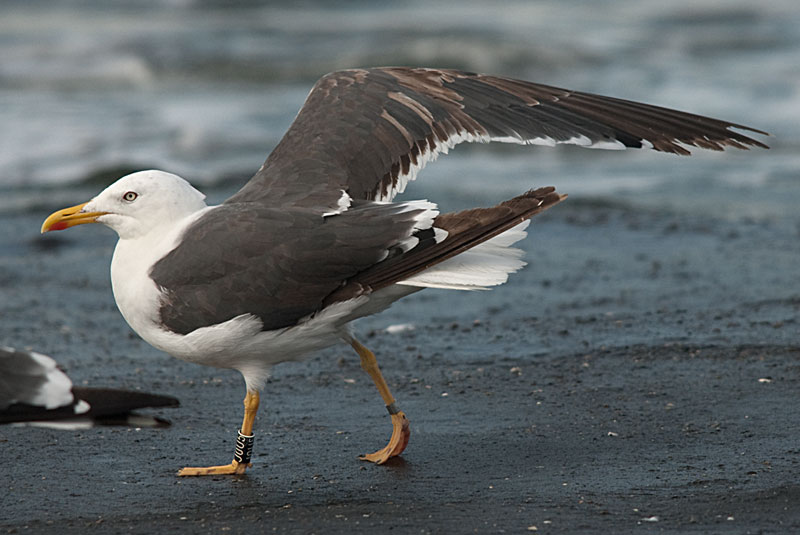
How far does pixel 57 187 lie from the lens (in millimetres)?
11492

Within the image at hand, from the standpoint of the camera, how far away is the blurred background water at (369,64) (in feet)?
38.5

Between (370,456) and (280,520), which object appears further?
(370,456)

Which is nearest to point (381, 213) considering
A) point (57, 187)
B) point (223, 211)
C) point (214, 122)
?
point (223, 211)

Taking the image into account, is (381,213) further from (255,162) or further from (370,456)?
(255,162)

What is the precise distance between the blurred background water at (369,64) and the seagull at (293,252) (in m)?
5.30

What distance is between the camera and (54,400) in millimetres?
3551

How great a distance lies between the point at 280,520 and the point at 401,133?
7.04ft

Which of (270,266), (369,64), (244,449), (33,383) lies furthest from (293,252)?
(369,64)

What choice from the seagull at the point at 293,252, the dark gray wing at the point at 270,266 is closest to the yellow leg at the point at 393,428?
the seagull at the point at 293,252

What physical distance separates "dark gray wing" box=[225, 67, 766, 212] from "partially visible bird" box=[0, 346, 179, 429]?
1.63 metres

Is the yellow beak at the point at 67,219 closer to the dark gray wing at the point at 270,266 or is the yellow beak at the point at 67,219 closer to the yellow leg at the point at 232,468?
the dark gray wing at the point at 270,266

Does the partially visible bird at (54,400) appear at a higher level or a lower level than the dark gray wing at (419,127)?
lower

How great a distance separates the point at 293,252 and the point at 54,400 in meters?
1.31

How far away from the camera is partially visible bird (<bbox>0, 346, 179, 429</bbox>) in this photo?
3543 mm
